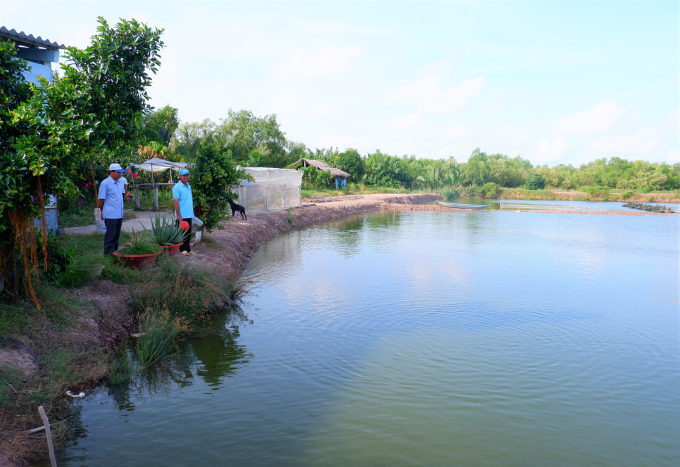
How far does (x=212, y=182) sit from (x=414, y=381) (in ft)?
Answer: 27.4

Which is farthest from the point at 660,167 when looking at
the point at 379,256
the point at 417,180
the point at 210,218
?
the point at 210,218

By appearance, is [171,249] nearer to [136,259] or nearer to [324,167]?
[136,259]

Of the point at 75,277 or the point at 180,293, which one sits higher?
the point at 75,277

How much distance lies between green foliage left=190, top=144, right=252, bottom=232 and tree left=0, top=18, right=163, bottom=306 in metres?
5.87

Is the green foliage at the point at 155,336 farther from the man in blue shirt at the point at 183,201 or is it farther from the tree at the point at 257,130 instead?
the tree at the point at 257,130

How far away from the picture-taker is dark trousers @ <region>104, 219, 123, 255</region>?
8.08 meters

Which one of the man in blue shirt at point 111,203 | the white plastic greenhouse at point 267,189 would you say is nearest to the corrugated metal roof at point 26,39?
the man in blue shirt at point 111,203

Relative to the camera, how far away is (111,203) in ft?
25.9

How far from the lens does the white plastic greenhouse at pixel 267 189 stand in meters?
20.9

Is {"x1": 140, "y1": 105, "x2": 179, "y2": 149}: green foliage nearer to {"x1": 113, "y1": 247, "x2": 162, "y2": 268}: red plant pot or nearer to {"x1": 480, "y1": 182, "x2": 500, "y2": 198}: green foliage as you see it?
{"x1": 113, "y1": 247, "x2": 162, "y2": 268}: red plant pot

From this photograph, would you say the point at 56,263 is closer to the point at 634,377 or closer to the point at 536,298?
the point at 634,377

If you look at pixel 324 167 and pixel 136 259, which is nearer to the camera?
pixel 136 259

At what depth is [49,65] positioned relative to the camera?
8.95m

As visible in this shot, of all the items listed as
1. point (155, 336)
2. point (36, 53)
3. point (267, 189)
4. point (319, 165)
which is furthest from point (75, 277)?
point (319, 165)
